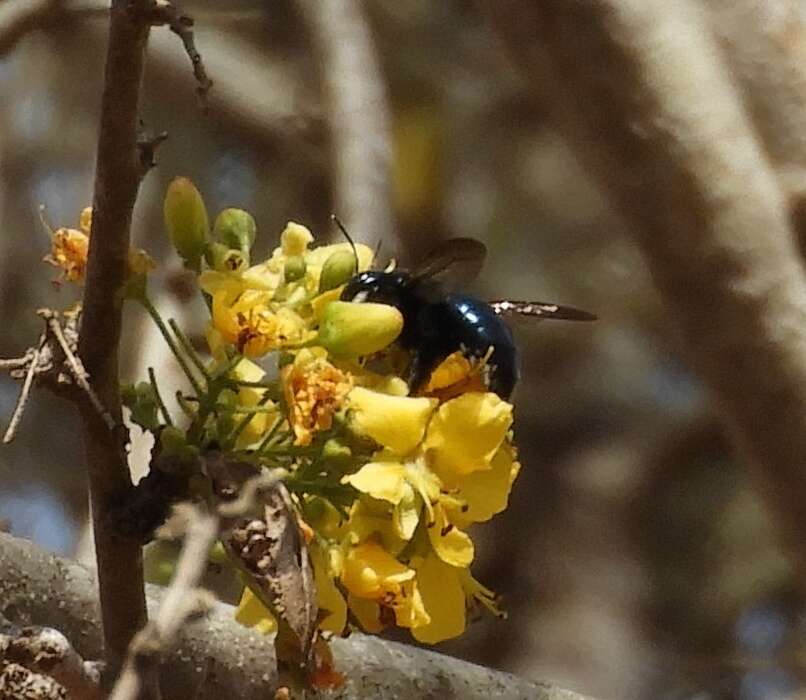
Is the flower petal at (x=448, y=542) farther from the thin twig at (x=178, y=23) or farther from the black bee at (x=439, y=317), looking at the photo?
the thin twig at (x=178, y=23)

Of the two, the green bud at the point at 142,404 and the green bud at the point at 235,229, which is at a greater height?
the green bud at the point at 235,229

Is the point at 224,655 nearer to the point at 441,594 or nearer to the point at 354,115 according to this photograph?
the point at 441,594

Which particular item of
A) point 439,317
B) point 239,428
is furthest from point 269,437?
point 439,317

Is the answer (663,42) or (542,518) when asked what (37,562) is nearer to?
(663,42)

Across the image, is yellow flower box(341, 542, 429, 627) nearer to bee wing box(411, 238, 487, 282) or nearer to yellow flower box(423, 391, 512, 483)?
yellow flower box(423, 391, 512, 483)

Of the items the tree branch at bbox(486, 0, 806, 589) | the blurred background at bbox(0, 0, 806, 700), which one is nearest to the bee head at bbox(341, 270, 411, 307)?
the tree branch at bbox(486, 0, 806, 589)

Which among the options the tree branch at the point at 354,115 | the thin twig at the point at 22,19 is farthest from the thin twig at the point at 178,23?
the thin twig at the point at 22,19
